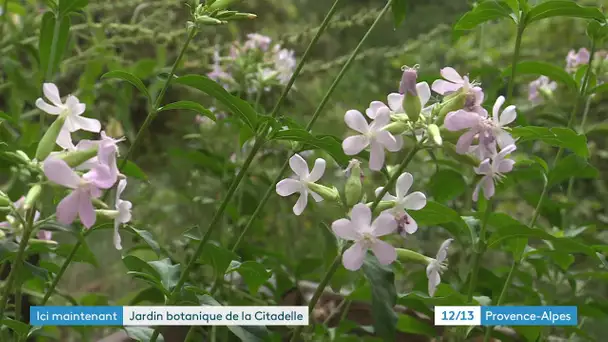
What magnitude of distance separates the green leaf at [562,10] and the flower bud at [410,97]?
0.69ft

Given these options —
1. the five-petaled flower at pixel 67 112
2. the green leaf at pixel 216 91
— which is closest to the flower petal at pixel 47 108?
the five-petaled flower at pixel 67 112

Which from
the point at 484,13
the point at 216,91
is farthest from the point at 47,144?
the point at 484,13

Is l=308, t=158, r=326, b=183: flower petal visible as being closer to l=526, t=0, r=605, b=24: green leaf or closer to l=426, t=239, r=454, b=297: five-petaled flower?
l=426, t=239, r=454, b=297: five-petaled flower

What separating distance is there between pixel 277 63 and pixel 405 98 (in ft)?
1.73

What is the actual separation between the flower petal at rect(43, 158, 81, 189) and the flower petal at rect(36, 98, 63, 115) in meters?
0.05

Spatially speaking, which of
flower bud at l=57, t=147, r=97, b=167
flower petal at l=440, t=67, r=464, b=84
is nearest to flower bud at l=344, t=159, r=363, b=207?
flower petal at l=440, t=67, r=464, b=84

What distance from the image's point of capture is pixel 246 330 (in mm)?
633

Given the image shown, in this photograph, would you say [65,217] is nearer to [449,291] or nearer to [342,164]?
[342,164]

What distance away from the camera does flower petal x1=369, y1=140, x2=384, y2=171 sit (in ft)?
1.77

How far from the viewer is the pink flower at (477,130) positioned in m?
0.54

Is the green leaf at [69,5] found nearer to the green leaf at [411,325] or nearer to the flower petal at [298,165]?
the flower petal at [298,165]

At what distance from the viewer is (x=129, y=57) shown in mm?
1869

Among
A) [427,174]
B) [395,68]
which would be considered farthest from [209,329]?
[395,68]

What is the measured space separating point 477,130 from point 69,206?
0.36m
